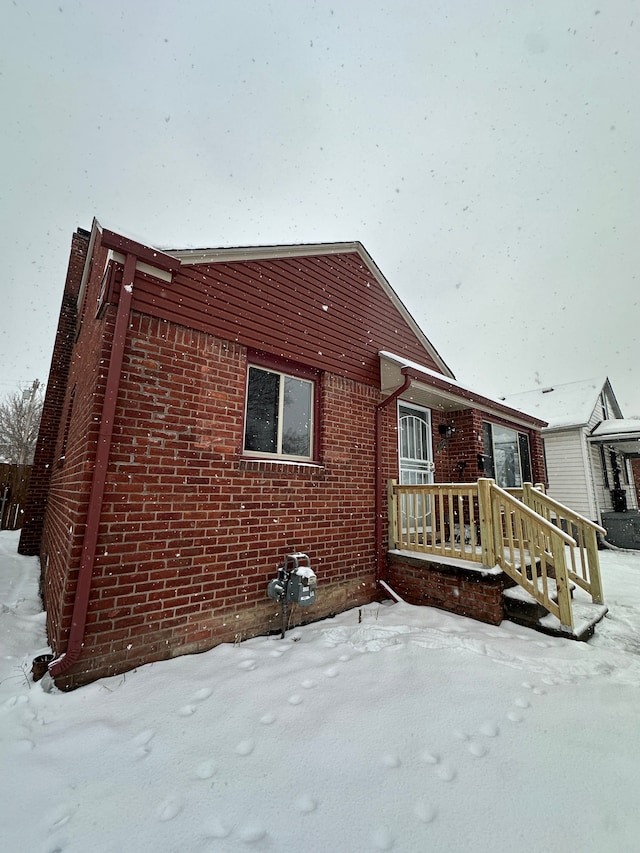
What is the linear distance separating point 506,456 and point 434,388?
400 cm

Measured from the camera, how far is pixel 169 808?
1697 mm

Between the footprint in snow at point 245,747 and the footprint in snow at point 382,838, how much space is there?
0.85m

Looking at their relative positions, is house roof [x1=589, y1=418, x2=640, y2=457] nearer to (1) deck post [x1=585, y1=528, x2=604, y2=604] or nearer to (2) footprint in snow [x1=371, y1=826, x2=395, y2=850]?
(1) deck post [x1=585, y1=528, x2=604, y2=604]

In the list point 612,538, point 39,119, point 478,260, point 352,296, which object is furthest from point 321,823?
point 478,260

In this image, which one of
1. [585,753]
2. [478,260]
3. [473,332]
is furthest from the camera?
[473,332]

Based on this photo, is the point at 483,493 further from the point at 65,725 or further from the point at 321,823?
the point at 65,725

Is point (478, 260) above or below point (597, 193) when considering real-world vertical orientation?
above

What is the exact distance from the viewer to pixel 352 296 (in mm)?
5973

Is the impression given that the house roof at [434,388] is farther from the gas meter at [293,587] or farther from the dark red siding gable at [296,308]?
the gas meter at [293,587]

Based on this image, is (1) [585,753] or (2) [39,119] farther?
(2) [39,119]

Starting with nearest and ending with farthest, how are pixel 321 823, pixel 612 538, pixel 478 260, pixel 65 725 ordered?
pixel 321 823 → pixel 65 725 → pixel 612 538 → pixel 478 260

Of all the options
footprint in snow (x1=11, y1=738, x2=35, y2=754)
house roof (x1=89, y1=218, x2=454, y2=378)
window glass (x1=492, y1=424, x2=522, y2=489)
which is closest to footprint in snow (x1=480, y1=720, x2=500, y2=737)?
footprint in snow (x1=11, y1=738, x2=35, y2=754)

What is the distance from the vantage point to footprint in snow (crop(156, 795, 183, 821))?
1654 millimetres

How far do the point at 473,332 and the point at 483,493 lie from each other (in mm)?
63178
